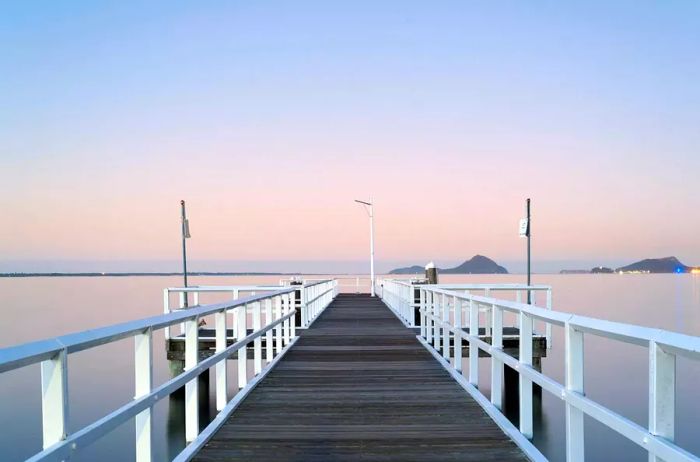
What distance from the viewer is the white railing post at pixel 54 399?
8.61 feet

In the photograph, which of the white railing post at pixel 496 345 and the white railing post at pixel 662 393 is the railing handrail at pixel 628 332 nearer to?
the white railing post at pixel 662 393

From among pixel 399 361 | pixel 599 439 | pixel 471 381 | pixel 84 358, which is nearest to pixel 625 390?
pixel 599 439

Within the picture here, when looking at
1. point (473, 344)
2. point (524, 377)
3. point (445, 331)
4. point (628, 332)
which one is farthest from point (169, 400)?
point (628, 332)

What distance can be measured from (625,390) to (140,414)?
830 inches

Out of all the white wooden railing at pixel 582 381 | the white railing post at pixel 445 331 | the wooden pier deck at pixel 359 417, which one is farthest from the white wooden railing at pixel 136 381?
the white railing post at pixel 445 331

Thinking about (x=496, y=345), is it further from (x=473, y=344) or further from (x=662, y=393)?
(x=662, y=393)

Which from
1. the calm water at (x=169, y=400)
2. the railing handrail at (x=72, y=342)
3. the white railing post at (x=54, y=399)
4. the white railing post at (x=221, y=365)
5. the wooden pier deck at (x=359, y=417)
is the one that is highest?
the railing handrail at (x=72, y=342)

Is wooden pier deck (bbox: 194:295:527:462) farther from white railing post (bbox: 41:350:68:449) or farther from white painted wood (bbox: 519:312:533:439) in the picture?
white railing post (bbox: 41:350:68:449)

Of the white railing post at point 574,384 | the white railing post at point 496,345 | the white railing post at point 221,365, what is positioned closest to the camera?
the white railing post at point 574,384

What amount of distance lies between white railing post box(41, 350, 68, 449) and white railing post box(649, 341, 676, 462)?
2.53 meters

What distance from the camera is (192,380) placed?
4836 mm

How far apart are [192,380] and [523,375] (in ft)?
8.39

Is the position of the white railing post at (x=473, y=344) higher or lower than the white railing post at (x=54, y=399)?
lower

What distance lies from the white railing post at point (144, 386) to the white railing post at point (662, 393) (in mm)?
2672
